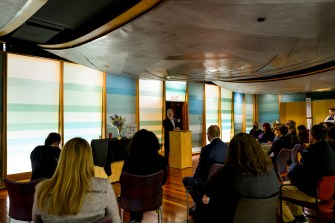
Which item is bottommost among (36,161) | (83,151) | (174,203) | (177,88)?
(174,203)

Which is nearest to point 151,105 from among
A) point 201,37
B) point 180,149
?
point 180,149

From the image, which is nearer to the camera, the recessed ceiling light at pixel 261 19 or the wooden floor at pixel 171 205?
the recessed ceiling light at pixel 261 19

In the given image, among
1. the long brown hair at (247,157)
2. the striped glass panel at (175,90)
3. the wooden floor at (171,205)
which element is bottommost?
the wooden floor at (171,205)

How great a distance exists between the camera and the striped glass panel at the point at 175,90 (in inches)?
365

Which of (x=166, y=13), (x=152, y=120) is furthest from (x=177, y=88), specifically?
(x=166, y=13)

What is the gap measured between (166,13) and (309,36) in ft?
8.54

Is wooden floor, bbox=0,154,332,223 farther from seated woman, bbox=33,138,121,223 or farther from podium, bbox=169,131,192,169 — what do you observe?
seated woman, bbox=33,138,121,223

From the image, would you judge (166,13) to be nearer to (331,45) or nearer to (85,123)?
(331,45)

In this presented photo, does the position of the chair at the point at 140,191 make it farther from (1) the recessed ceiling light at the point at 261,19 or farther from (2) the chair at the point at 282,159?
(2) the chair at the point at 282,159

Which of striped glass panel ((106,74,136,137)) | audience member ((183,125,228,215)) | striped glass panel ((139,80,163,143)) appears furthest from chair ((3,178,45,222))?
striped glass panel ((139,80,163,143))

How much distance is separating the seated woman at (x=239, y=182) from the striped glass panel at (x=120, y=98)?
541cm

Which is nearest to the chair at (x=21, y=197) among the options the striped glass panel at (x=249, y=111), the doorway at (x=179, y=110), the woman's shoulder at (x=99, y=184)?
the woman's shoulder at (x=99, y=184)

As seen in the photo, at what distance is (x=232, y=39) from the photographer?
14.5 feet

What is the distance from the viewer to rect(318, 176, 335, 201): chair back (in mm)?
2734
